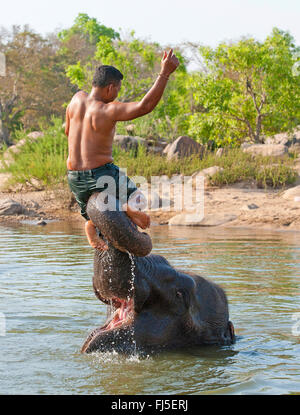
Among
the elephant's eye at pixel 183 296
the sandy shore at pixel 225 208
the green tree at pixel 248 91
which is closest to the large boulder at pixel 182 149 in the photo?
the green tree at pixel 248 91

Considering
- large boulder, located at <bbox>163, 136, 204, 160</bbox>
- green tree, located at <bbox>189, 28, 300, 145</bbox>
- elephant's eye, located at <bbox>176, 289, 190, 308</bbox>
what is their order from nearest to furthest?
1. elephant's eye, located at <bbox>176, 289, 190, 308</bbox>
2. large boulder, located at <bbox>163, 136, 204, 160</bbox>
3. green tree, located at <bbox>189, 28, 300, 145</bbox>

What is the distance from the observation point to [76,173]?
14.1ft

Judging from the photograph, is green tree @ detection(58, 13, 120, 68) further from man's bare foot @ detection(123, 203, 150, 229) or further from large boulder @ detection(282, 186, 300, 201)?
man's bare foot @ detection(123, 203, 150, 229)

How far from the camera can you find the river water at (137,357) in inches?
165

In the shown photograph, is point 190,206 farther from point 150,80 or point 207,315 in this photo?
point 150,80

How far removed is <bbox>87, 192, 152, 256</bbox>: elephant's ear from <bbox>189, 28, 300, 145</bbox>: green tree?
1707cm

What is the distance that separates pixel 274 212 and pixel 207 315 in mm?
8925

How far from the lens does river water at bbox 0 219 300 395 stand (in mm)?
4184

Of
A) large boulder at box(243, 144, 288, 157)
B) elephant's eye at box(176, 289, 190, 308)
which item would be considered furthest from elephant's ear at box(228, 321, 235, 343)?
large boulder at box(243, 144, 288, 157)

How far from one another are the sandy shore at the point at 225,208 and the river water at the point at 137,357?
3.00 metres

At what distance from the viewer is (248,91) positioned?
2142 centimetres

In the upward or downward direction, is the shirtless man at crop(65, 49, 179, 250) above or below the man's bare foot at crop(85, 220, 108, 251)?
above

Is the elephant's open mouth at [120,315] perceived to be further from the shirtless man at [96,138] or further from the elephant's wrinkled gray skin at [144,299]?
the shirtless man at [96,138]
